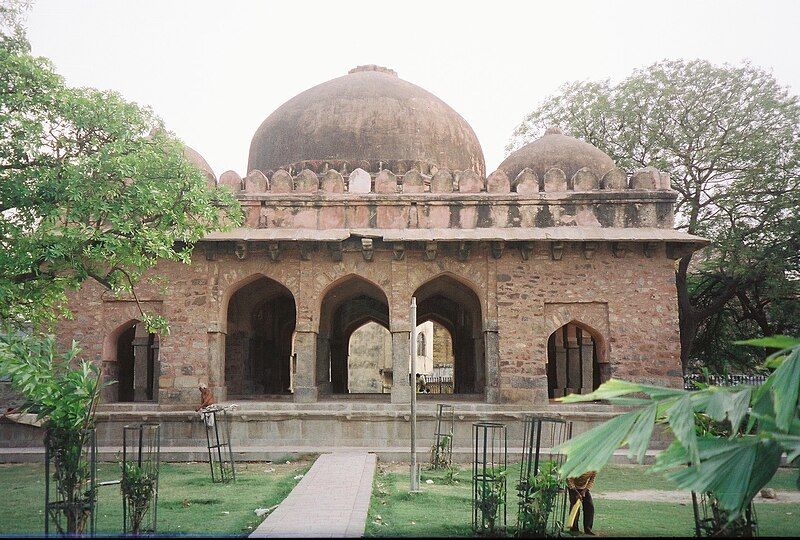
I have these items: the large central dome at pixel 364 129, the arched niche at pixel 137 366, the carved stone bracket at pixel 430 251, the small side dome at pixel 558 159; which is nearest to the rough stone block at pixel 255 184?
the large central dome at pixel 364 129

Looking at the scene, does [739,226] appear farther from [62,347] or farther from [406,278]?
[62,347]

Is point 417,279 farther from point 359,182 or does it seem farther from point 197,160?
point 197,160

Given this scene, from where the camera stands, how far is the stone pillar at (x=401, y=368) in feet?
39.4

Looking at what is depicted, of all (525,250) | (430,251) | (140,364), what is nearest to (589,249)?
(525,250)

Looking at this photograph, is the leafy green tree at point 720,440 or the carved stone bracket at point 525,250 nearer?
the leafy green tree at point 720,440

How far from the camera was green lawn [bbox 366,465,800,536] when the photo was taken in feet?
20.1

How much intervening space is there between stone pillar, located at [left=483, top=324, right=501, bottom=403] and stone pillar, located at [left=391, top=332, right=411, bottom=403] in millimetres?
1340

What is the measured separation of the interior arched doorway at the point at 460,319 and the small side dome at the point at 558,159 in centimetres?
263

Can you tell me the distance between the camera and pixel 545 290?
1233cm

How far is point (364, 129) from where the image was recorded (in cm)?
1472

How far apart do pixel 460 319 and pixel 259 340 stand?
4.88 metres

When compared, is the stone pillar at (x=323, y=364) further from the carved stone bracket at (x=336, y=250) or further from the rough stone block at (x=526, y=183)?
the rough stone block at (x=526, y=183)

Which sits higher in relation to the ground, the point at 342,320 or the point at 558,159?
the point at 558,159

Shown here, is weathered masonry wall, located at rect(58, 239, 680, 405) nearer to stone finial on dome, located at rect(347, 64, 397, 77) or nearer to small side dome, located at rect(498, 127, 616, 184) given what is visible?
small side dome, located at rect(498, 127, 616, 184)
